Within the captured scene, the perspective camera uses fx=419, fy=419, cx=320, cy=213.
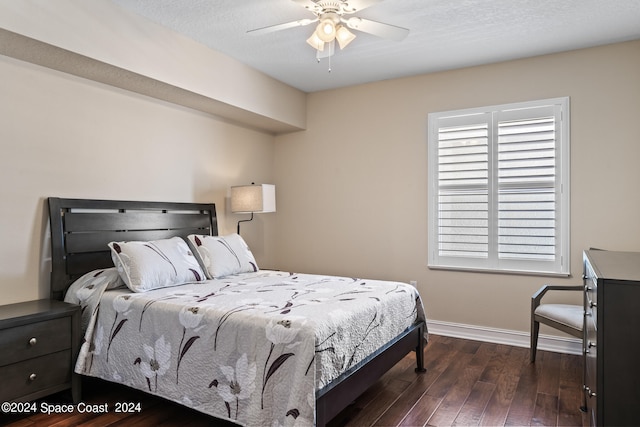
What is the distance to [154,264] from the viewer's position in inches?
115

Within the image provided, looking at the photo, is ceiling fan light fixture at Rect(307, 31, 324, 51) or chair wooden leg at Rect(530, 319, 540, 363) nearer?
ceiling fan light fixture at Rect(307, 31, 324, 51)

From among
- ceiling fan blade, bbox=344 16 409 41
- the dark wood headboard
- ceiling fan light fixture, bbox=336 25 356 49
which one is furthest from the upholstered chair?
the dark wood headboard

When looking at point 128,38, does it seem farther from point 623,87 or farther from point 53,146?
point 623,87

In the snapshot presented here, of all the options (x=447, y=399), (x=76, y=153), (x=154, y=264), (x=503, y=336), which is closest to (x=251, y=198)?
(x=154, y=264)

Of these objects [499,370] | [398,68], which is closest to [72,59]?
[398,68]

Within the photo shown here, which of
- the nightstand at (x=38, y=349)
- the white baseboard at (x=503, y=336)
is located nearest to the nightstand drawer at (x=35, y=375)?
the nightstand at (x=38, y=349)

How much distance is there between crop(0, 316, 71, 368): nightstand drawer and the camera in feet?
7.50

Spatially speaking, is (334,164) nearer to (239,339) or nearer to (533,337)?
(533,337)

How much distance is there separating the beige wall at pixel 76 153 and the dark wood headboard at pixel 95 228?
88 millimetres

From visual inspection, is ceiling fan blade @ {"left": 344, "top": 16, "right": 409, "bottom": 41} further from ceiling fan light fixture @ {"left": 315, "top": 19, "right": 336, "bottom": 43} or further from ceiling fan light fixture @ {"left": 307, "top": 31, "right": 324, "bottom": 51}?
ceiling fan light fixture @ {"left": 307, "top": 31, "right": 324, "bottom": 51}

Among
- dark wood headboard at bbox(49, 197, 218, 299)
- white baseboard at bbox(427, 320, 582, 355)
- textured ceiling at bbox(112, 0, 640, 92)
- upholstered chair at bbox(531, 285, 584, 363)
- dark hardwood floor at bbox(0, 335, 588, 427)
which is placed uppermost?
textured ceiling at bbox(112, 0, 640, 92)

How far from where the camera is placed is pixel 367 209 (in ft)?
15.0

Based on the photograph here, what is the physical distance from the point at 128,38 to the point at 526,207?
3539 mm

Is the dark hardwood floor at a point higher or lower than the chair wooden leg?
lower
